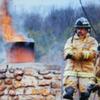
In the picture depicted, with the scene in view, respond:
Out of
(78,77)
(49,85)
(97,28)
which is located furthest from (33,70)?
(97,28)

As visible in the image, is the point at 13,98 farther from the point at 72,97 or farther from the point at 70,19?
the point at 70,19

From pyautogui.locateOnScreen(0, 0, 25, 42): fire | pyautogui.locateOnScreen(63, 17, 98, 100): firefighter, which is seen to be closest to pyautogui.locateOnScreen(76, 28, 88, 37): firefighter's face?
pyautogui.locateOnScreen(63, 17, 98, 100): firefighter

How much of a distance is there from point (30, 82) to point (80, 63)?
219 cm

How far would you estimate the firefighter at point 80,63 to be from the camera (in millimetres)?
9117

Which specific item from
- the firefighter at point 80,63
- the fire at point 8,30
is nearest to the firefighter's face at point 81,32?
the firefighter at point 80,63

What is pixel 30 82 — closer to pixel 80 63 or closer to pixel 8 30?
pixel 80 63

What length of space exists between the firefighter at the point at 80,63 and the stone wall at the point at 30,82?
1.96 metres

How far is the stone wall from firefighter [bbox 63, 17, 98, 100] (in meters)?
1.96

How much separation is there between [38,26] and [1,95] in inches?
621

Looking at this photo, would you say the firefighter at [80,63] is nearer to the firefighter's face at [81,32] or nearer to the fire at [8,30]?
the firefighter's face at [81,32]

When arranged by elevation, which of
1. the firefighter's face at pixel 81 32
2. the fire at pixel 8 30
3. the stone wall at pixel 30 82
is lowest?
the stone wall at pixel 30 82

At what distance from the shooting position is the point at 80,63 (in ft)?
30.4

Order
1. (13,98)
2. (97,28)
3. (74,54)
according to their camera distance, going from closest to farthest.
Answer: (74,54) < (13,98) < (97,28)

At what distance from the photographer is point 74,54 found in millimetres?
9109
